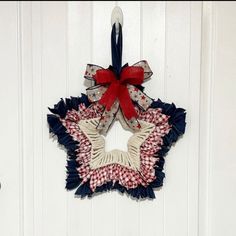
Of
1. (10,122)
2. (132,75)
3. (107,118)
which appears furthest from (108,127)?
(10,122)

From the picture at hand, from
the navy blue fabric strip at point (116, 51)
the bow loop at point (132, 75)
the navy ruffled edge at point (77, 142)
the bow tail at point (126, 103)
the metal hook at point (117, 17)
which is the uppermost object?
the metal hook at point (117, 17)

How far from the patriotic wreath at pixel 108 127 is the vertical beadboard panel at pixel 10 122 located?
0.33ft

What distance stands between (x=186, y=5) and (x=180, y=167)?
403 millimetres

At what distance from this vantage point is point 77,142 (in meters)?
0.81

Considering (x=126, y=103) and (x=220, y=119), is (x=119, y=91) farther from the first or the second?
(x=220, y=119)

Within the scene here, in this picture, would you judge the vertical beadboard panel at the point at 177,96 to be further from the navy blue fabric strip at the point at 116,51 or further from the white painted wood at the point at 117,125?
the navy blue fabric strip at the point at 116,51

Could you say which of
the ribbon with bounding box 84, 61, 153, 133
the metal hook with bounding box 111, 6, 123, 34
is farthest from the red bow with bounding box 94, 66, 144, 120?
the metal hook with bounding box 111, 6, 123, 34

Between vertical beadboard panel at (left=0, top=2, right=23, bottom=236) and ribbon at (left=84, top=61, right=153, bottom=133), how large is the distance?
0.19m

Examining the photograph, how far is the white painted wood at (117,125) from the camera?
812mm

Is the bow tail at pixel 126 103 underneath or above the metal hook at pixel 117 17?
underneath

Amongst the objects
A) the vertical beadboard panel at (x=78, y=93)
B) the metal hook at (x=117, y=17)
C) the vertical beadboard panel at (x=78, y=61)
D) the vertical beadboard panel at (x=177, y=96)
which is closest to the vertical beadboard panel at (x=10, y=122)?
the vertical beadboard panel at (x=78, y=93)

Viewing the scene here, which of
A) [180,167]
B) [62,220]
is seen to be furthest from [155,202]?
[62,220]

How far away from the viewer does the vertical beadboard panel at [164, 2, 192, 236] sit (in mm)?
811

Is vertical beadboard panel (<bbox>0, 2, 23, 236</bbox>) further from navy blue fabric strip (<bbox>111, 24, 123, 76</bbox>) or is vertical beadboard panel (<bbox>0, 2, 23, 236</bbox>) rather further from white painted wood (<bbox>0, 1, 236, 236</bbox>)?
navy blue fabric strip (<bbox>111, 24, 123, 76</bbox>)
